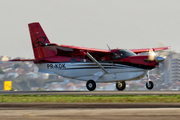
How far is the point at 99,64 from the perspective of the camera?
32.5m

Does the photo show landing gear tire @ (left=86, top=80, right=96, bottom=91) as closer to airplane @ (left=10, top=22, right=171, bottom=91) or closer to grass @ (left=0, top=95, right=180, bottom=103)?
airplane @ (left=10, top=22, right=171, bottom=91)

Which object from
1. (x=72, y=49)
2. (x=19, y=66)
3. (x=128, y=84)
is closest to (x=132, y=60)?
(x=72, y=49)

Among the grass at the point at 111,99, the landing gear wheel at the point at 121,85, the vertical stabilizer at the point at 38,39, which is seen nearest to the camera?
the grass at the point at 111,99

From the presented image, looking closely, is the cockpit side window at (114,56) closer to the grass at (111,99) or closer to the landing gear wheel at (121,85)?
the landing gear wheel at (121,85)

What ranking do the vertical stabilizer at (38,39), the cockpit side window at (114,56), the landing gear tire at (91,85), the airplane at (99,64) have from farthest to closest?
the vertical stabilizer at (38,39) → the landing gear tire at (91,85) → the cockpit side window at (114,56) → the airplane at (99,64)

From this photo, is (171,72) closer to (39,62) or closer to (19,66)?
(19,66)

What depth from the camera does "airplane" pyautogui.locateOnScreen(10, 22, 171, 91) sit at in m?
31.1

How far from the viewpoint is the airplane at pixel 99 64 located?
31062 millimetres

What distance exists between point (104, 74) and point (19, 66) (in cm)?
7867

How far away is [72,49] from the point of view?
32.7m

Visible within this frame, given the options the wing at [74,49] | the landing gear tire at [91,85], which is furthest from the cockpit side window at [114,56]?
the landing gear tire at [91,85]

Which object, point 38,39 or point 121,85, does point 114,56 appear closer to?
point 121,85

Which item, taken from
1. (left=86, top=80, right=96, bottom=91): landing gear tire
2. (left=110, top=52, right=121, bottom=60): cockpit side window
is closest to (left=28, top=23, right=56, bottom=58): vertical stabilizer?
(left=86, top=80, right=96, bottom=91): landing gear tire

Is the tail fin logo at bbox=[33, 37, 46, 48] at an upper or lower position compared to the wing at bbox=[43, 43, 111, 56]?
upper
